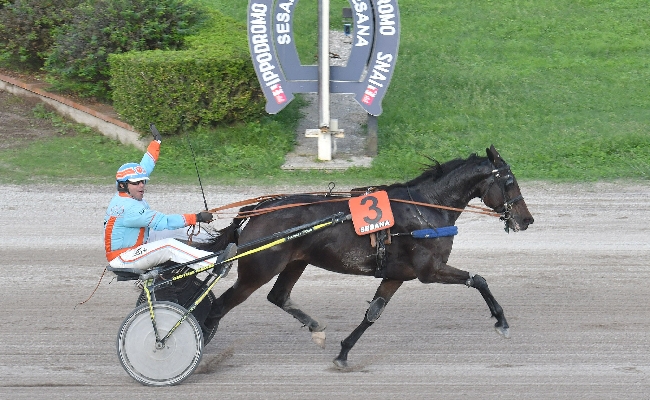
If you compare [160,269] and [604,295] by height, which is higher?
[160,269]

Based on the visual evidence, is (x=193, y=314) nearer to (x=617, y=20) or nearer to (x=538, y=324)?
(x=538, y=324)

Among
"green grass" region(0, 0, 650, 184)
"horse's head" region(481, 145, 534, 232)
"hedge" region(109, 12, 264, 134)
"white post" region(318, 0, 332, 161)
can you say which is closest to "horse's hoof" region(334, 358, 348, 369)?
"horse's head" region(481, 145, 534, 232)

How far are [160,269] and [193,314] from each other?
1.68 feet

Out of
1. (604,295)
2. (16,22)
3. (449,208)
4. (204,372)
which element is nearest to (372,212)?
(449,208)

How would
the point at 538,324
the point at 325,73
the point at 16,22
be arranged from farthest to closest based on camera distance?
the point at 16,22
the point at 325,73
the point at 538,324

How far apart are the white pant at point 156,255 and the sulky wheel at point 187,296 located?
12.7 inches

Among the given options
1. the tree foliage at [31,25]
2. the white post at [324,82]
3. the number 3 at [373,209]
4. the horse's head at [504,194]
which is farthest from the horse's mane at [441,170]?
the tree foliage at [31,25]

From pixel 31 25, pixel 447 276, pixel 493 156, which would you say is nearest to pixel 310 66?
pixel 31 25

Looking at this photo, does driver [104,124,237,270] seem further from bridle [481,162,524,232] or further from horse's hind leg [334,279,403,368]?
bridle [481,162,524,232]

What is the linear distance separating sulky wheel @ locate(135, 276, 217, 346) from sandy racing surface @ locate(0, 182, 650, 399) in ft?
1.13

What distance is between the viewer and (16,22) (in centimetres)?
1399

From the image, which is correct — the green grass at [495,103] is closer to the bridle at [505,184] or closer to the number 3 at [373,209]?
the bridle at [505,184]

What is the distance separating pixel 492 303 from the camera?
21.6 feet

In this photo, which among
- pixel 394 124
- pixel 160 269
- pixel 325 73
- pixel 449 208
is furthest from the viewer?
pixel 394 124
